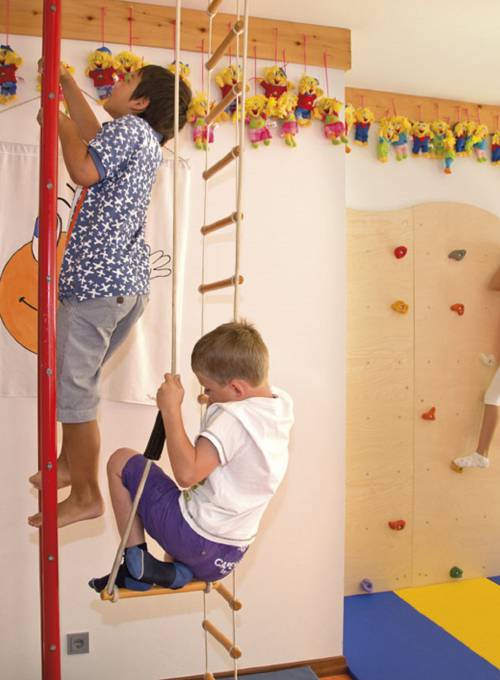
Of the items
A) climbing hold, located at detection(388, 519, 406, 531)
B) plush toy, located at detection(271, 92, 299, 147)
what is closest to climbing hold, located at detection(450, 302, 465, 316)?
climbing hold, located at detection(388, 519, 406, 531)

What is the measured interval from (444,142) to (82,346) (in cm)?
291

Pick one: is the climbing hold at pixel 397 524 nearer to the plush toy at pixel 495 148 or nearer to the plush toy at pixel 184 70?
the plush toy at pixel 495 148

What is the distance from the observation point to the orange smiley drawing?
3.03 m

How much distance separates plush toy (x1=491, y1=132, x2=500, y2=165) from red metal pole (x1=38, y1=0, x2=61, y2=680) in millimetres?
3238

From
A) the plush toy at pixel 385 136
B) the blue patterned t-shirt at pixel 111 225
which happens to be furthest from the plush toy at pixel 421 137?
the blue patterned t-shirt at pixel 111 225

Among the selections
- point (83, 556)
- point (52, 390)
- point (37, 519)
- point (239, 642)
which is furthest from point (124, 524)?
point (239, 642)

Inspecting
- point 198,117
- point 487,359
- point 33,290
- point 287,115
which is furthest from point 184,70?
point 487,359

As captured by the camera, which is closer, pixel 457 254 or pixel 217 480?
pixel 217 480

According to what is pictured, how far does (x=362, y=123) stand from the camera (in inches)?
157

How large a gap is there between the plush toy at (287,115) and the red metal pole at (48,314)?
170 centimetres

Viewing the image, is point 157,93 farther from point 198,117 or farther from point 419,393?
point 419,393

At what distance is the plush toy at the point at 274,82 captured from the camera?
11.0 feet

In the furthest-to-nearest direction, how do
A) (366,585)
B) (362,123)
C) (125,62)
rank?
(366,585)
(362,123)
(125,62)

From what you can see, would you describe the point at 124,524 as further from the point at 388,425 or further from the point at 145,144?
the point at 388,425
